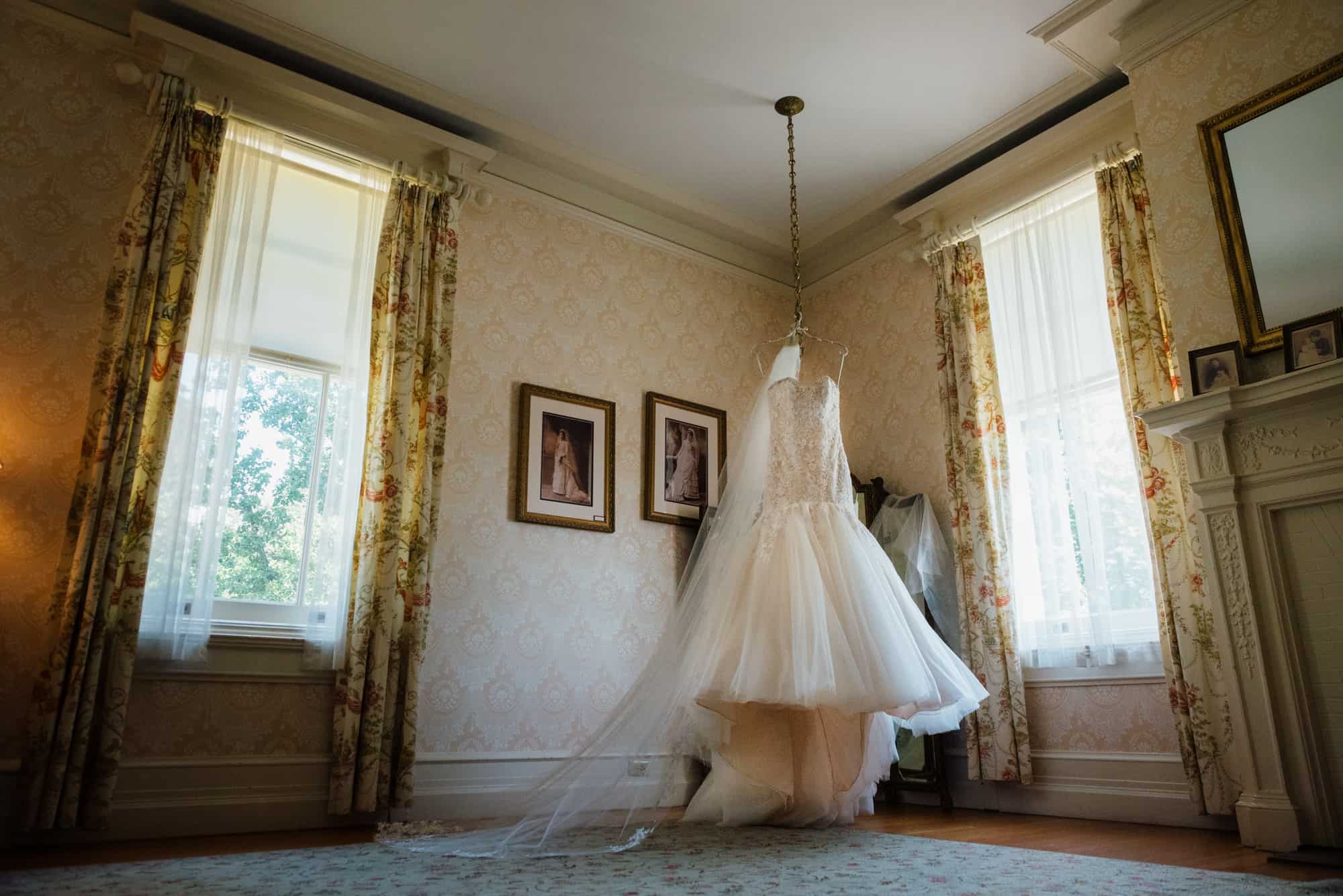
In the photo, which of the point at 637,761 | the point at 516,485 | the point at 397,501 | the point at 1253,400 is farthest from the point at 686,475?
the point at 1253,400

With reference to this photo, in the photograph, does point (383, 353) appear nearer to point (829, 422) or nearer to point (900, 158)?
point (829, 422)

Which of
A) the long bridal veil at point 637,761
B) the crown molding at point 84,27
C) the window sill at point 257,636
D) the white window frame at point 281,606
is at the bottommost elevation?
the long bridal veil at point 637,761

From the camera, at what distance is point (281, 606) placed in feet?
12.6

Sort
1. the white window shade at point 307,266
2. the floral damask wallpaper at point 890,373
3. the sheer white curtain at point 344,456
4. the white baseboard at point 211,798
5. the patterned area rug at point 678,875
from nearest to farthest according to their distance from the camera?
the patterned area rug at point 678,875, the white baseboard at point 211,798, the sheer white curtain at point 344,456, the white window shade at point 307,266, the floral damask wallpaper at point 890,373

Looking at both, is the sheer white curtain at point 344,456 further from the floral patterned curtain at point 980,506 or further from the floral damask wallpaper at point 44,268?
the floral patterned curtain at point 980,506

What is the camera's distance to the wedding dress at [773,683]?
282 centimetres

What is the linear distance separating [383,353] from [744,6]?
2256mm

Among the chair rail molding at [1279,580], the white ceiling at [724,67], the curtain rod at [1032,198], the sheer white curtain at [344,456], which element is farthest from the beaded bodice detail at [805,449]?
the sheer white curtain at [344,456]

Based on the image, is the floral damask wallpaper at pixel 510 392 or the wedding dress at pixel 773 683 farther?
the floral damask wallpaper at pixel 510 392

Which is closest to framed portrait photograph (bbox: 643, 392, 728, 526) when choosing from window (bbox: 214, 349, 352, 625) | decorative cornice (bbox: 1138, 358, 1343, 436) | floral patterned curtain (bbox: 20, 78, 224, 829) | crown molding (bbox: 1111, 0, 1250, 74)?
window (bbox: 214, 349, 352, 625)

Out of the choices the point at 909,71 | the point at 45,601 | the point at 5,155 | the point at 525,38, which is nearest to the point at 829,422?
the point at 909,71

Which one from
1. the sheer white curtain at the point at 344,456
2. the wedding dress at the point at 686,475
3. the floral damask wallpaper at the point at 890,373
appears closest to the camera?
the sheer white curtain at the point at 344,456

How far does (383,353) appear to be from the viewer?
4113 millimetres

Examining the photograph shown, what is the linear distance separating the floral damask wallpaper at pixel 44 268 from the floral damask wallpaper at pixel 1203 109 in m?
4.33
